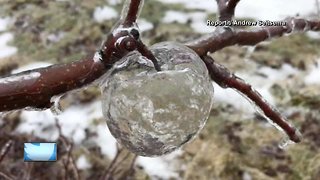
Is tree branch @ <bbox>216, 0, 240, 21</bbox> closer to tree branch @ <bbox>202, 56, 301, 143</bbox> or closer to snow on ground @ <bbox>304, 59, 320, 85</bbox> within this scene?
tree branch @ <bbox>202, 56, 301, 143</bbox>

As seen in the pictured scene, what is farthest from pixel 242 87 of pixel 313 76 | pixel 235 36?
pixel 313 76

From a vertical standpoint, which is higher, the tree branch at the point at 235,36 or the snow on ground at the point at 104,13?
the tree branch at the point at 235,36

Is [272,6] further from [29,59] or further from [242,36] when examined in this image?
[242,36]

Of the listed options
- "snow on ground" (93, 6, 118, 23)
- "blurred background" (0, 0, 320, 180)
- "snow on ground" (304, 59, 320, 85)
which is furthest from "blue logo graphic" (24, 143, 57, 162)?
"snow on ground" (304, 59, 320, 85)

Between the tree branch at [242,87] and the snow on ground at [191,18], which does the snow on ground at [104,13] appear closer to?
the snow on ground at [191,18]

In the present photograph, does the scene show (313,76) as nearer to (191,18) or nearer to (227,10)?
(191,18)

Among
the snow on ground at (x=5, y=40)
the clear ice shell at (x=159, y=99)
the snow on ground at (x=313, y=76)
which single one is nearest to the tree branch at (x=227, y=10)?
the clear ice shell at (x=159, y=99)

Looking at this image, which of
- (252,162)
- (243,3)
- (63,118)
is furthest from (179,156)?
(243,3)
